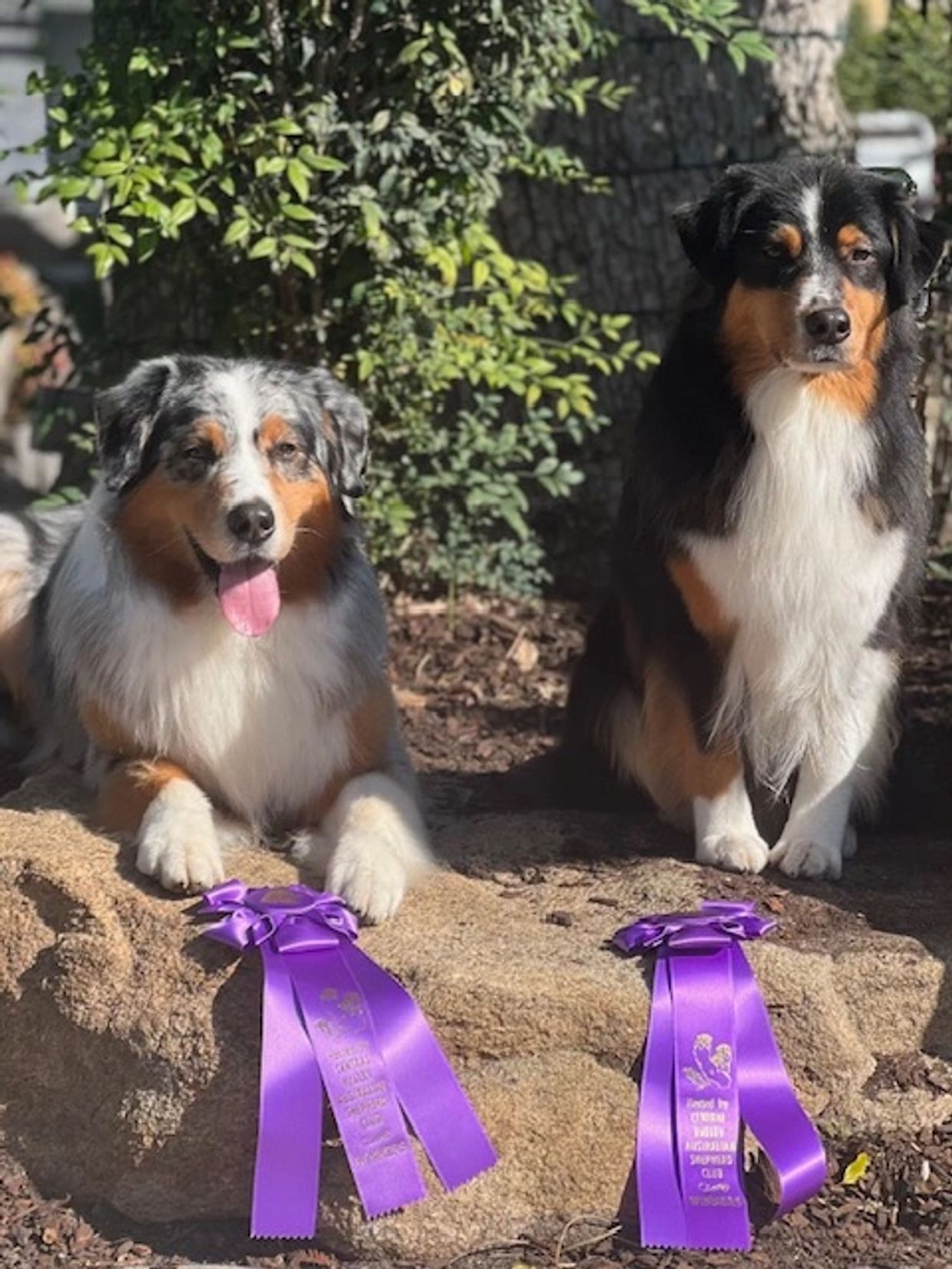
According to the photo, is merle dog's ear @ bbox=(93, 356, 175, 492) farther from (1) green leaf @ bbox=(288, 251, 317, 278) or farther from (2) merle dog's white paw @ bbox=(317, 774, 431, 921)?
(1) green leaf @ bbox=(288, 251, 317, 278)

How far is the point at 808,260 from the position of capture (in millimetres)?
3850

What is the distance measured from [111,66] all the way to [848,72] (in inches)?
282

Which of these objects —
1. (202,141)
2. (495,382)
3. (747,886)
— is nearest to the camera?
(747,886)

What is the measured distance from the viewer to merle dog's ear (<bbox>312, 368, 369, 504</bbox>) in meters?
4.29

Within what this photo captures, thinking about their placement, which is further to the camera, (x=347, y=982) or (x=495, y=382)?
(x=495, y=382)

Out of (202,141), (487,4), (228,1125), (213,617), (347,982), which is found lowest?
(228,1125)

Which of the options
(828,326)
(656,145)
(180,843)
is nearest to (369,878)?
(180,843)

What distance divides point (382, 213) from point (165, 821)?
223cm

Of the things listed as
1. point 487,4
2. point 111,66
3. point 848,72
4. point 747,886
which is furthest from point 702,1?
point 848,72

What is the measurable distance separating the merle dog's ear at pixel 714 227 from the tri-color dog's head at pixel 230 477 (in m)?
0.89

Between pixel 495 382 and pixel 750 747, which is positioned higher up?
pixel 495 382

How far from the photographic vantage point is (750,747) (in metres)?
4.36

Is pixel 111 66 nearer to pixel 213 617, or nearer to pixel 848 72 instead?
pixel 213 617

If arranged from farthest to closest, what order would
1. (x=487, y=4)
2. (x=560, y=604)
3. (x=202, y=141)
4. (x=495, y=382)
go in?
(x=560, y=604), (x=495, y=382), (x=487, y=4), (x=202, y=141)
